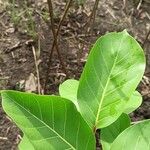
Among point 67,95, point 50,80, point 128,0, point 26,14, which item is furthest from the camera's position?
point 128,0

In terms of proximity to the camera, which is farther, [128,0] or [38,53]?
[128,0]

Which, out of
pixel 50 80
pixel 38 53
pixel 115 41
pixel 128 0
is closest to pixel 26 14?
pixel 38 53

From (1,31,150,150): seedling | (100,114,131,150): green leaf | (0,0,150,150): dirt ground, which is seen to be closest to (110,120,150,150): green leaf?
(1,31,150,150): seedling

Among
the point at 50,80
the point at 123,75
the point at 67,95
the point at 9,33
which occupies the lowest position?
the point at 50,80

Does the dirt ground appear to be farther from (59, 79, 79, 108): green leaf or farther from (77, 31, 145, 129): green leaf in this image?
(77, 31, 145, 129): green leaf

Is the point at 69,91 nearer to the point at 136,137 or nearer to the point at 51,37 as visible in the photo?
the point at 136,137

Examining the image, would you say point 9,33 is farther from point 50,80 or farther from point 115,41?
point 115,41

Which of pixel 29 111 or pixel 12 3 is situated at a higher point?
pixel 29 111

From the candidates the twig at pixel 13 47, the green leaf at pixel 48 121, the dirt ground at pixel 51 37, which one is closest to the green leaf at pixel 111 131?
the green leaf at pixel 48 121
